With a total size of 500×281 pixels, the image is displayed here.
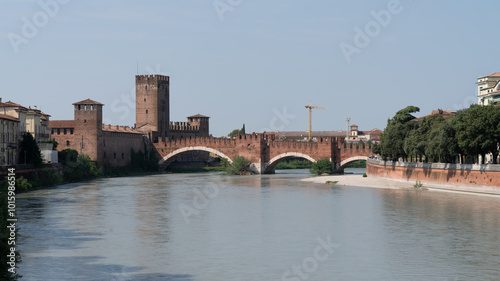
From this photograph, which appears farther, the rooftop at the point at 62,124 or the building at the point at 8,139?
the rooftop at the point at 62,124

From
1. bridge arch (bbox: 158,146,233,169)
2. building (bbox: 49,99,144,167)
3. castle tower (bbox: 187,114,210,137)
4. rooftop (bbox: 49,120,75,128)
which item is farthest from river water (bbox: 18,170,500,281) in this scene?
castle tower (bbox: 187,114,210,137)

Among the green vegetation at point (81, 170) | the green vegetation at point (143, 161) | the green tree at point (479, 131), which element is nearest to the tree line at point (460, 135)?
the green tree at point (479, 131)

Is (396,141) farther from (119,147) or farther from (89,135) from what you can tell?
(119,147)

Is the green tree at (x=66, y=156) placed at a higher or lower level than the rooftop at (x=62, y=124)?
lower

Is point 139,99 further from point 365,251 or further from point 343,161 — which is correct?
point 365,251

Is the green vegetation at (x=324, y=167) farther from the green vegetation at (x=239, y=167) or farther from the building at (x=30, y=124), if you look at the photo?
the building at (x=30, y=124)

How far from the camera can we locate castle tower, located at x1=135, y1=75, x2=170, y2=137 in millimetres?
83000

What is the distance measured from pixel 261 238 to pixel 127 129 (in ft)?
188

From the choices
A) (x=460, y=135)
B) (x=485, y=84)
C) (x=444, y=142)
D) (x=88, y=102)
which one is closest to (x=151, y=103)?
(x=88, y=102)

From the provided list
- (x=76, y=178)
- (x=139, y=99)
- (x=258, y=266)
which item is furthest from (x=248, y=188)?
(x=139, y=99)

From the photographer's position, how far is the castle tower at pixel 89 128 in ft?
220

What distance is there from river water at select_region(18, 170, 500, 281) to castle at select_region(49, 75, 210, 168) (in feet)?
99.8

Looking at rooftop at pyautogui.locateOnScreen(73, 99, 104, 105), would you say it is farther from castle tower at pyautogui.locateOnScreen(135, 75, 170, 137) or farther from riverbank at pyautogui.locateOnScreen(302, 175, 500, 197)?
riverbank at pyautogui.locateOnScreen(302, 175, 500, 197)

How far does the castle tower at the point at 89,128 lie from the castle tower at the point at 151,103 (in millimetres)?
14785
